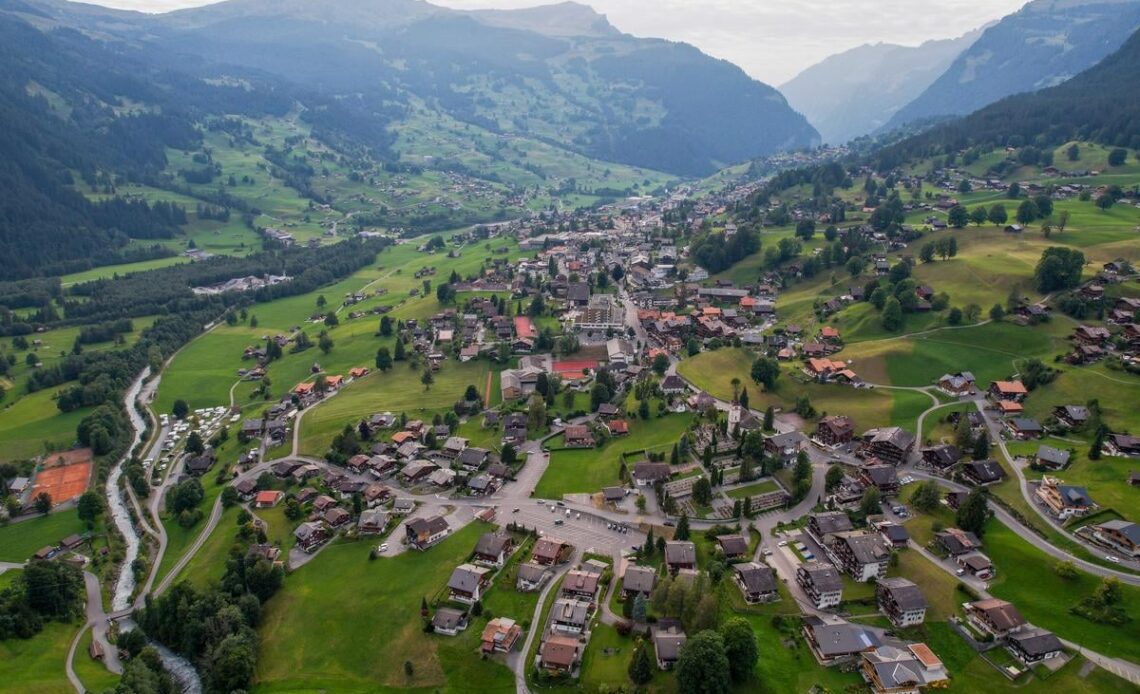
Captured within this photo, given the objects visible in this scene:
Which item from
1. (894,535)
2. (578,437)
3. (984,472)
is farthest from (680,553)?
(984,472)

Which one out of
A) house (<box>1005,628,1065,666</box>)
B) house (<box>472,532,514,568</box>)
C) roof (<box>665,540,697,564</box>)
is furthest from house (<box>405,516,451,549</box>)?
house (<box>1005,628,1065,666</box>)

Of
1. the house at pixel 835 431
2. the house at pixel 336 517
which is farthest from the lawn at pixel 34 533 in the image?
the house at pixel 835 431

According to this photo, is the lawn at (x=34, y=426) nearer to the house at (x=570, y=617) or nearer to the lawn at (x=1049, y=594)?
the house at (x=570, y=617)

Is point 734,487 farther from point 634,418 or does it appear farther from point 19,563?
point 19,563

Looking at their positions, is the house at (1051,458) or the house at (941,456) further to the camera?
the house at (941,456)

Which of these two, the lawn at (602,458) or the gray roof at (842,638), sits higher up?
the lawn at (602,458)

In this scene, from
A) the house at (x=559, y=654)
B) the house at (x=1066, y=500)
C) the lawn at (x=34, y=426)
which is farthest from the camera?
the lawn at (x=34, y=426)
